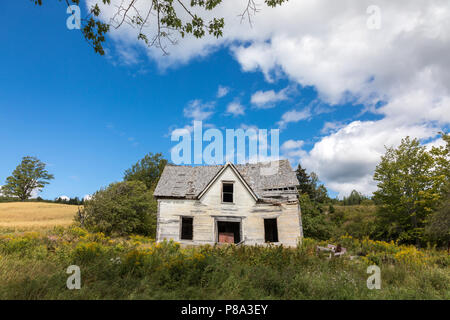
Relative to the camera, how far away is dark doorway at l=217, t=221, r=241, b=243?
59.7 feet

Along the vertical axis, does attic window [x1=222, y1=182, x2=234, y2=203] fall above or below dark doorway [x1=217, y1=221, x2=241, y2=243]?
above

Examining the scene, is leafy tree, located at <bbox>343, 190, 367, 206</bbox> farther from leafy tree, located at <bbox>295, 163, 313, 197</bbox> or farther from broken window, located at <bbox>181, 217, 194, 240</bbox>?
broken window, located at <bbox>181, 217, 194, 240</bbox>

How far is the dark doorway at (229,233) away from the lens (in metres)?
18.2

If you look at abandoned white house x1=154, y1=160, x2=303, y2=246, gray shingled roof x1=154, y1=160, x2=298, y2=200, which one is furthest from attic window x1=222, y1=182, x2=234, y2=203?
gray shingled roof x1=154, y1=160, x2=298, y2=200

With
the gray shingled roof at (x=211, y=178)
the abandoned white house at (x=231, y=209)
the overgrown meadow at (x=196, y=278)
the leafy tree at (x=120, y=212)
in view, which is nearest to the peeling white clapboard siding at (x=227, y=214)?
the abandoned white house at (x=231, y=209)

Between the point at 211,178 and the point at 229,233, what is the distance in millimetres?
4865

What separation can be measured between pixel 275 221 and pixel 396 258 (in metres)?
8.53

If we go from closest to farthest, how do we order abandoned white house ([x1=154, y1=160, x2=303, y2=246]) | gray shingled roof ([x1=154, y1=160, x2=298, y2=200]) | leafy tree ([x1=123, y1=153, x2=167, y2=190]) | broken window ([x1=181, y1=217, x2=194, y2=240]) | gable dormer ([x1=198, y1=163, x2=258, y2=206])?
1. abandoned white house ([x1=154, y1=160, x2=303, y2=246])
2. gable dormer ([x1=198, y1=163, x2=258, y2=206])
3. gray shingled roof ([x1=154, y1=160, x2=298, y2=200])
4. broken window ([x1=181, y1=217, x2=194, y2=240])
5. leafy tree ([x1=123, y1=153, x2=167, y2=190])

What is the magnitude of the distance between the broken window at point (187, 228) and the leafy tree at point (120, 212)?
256 inches

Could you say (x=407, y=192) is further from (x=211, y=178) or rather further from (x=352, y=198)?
(x=352, y=198)

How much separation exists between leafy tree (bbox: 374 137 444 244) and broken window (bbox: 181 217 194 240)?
21560 mm

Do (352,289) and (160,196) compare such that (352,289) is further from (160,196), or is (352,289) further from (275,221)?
(160,196)
